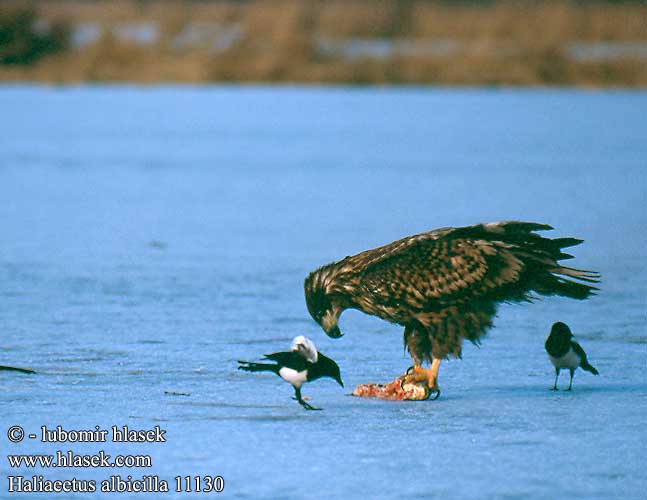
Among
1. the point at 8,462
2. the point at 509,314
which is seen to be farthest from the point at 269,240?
the point at 8,462

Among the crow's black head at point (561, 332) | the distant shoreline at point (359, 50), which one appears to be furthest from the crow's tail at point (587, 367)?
the distant shoreline at point (359, 50)

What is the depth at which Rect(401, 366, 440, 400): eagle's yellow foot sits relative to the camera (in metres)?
5.91

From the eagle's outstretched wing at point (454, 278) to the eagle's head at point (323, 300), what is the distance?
0.05 m

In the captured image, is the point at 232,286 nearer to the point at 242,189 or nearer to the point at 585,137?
the point at 242,189

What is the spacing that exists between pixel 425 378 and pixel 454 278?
17.7 inches

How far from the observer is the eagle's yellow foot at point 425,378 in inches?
233

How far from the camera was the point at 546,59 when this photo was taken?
90.8 ft

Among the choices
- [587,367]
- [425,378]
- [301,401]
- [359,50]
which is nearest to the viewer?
[301,401]

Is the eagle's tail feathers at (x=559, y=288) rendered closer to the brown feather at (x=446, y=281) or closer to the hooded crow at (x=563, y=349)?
the brown feather at (x=446, y=281)

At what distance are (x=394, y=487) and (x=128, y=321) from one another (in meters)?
3.18

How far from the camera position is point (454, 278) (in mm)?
5852

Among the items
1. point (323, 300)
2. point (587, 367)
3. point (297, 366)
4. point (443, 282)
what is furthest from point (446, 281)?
point (587, 367)

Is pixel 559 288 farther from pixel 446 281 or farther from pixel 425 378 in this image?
pixel 425 378

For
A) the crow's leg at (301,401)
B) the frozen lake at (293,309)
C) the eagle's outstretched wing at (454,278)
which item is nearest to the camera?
the frozen lake at (293,309)
